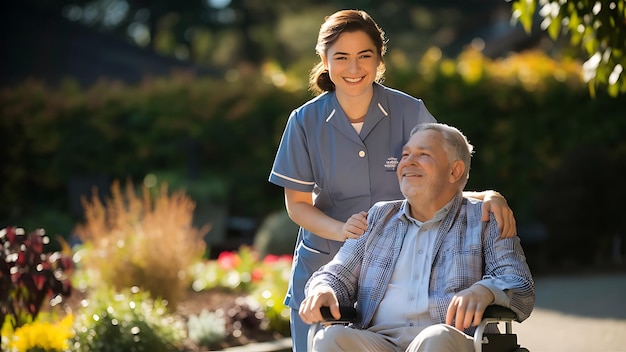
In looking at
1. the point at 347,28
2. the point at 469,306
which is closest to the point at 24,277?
the point at 347,28

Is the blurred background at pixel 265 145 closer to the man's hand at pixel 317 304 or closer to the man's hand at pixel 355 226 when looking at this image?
the man's hand at pixel 355 226

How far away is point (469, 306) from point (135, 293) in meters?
3.10

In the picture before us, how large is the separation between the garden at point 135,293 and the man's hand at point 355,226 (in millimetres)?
1982

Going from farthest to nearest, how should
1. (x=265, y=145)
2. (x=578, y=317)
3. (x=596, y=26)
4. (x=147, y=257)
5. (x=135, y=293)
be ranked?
(x=265, y=145) < (x=578, y=317) < (x=147, y=257) < (x=135, y=293) < (x=596, y=26)

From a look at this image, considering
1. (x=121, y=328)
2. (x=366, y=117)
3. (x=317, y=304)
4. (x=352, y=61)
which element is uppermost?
(x=352, y=61)

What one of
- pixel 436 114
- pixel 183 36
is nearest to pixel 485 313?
pixel 436 114

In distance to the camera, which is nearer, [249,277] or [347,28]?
[347,28]

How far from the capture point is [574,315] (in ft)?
21.4

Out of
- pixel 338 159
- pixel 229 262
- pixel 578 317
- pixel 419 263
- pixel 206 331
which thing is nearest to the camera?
pixel 419 263

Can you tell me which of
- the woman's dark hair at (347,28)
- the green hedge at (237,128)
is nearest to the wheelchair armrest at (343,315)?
the woman's dark hair at (347,28)

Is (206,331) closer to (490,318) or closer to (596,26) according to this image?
(596,26)

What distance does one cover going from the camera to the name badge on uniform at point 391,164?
3.48 meters

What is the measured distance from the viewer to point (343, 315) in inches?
125

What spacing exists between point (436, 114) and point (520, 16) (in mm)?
5839
